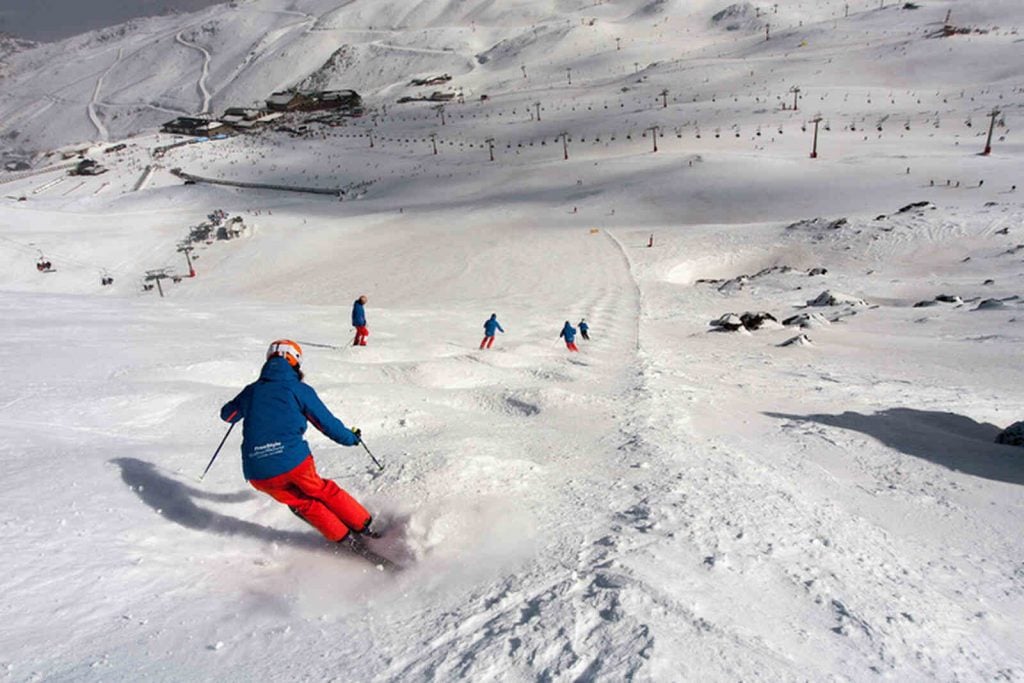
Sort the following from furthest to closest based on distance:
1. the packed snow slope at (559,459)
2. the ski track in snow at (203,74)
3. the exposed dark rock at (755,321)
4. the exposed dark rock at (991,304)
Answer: the ski track in snow at (203,74)
the exposed dark rock at (755,321)
the exposed dark rock at (991,304)
the packed snow slope at (559,459)

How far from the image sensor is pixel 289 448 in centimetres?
470

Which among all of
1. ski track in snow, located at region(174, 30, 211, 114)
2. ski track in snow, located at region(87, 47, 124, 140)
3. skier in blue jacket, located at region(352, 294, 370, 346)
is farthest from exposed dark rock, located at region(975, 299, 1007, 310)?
ski track in snow, located at region(87, 47, 124, 140)

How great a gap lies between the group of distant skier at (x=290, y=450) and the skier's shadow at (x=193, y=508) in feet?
1.09

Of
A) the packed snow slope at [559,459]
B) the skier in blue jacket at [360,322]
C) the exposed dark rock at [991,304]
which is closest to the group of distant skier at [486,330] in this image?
the skier in blue jacket at [360,322]

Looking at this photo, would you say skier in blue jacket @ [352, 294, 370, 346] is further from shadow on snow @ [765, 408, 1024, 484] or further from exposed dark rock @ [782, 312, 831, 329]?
exposed dark rock @ [782, 312, 831, 329]

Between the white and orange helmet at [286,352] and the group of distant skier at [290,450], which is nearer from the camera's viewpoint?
the group of distant skier at [290,450]

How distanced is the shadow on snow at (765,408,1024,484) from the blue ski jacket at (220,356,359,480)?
7.11m

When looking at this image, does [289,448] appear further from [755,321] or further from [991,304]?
[991,304]

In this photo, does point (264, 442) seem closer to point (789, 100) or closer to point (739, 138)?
point (739, 138)

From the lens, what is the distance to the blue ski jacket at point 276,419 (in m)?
4.64

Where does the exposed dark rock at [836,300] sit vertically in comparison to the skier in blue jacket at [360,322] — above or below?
below

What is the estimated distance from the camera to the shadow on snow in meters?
7.26

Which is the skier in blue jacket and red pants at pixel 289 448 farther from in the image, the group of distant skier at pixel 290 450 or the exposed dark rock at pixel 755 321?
the exposed dark rock at pixel 755 321

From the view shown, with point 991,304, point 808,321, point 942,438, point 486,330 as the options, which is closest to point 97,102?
point 486,330
